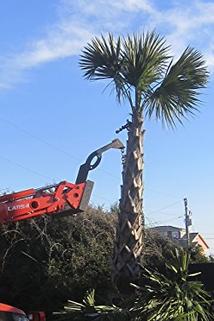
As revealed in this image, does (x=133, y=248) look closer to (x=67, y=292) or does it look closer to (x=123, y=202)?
(x=123, y=202)

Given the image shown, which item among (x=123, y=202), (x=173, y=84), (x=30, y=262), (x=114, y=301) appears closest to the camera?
(x=114, y=301)

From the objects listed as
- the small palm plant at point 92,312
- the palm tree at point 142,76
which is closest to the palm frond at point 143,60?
the palm tree at point 142,76

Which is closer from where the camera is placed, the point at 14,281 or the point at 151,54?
the point at 151,54

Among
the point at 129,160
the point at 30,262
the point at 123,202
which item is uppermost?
the point at 129,160

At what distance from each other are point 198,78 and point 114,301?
591 centimetres

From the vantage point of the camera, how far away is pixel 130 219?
13.8 m

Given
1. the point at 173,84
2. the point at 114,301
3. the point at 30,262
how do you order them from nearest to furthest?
the point at 114,301
the point at 173,84
the point at 30,262

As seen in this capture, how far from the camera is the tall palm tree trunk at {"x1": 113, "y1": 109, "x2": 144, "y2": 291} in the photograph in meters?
13.6

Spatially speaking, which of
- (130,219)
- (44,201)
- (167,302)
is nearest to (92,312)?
(167,302)

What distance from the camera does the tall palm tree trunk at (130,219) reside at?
44.7 feet

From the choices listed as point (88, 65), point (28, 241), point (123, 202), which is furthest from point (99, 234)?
point (88, 65)

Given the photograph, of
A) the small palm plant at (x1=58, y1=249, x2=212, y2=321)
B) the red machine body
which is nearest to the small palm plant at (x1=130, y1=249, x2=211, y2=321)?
the small palm plant at (x1=58, y1=249, x2=212, y2=321)

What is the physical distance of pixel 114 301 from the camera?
12898mm

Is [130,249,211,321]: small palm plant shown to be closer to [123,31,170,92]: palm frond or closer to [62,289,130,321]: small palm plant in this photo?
[62,289,130,321]: small palm plant
